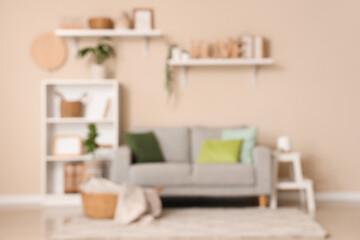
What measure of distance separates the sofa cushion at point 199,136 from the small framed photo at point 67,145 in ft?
4.11

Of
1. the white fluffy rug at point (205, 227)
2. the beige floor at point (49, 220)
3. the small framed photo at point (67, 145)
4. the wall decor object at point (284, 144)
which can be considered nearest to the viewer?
the white fluffy rug at point (205, 227)

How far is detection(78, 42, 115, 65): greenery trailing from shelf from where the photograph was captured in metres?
5.92

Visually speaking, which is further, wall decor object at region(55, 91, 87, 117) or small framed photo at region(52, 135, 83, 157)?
small framed photo at region(52, 135, 83, 157)

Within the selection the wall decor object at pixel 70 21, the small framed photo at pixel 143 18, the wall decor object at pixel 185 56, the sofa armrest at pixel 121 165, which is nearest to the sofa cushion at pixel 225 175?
the sofa armrest at pixel 121 165

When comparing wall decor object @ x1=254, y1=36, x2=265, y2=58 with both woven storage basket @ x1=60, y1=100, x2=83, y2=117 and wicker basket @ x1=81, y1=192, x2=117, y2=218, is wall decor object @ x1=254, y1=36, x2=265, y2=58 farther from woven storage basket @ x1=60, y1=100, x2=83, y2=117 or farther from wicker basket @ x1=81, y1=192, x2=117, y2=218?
wicker basket @ x1=81, y1=192, x2=117, y2=218

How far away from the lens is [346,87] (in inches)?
242

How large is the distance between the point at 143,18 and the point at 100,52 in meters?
0.63

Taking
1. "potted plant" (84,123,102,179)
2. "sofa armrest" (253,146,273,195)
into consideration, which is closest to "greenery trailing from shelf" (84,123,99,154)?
"potted plant" (84,123,102,179)

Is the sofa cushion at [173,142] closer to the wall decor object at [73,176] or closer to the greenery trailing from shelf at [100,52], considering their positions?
the wall decor object at [73,176]

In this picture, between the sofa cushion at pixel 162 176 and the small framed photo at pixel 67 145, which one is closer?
the sofa cushion at pixel 162 176

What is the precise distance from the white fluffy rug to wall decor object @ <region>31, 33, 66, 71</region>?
1.92 metres

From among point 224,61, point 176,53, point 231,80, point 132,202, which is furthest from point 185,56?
point 132,202

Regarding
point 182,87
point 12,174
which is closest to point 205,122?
point 182,87

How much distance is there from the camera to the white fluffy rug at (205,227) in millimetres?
4277
